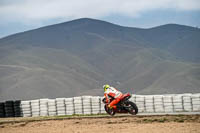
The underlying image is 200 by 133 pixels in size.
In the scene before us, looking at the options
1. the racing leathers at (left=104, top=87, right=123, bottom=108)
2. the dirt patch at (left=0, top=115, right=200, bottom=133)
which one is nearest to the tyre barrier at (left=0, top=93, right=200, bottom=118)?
the racing leathers at (left=104, top=87, right=123, bottom=108)

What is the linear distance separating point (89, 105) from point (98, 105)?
0.60 meters

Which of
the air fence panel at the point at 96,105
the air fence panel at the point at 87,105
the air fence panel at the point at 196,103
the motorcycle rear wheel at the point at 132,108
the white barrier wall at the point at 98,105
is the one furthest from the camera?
the air fence panel at the point at 87,105

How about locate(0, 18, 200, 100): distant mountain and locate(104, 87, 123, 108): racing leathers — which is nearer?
locate(104, 87, 123, 108): racing leathers

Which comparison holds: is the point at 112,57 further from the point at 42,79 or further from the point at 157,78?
the point at 42,79

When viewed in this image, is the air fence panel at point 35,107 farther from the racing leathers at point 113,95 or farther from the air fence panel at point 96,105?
the racing leathers at point 113,95

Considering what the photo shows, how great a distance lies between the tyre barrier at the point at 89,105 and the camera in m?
22.2

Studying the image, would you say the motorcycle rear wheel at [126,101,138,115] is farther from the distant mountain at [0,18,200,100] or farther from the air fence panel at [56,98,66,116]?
the distant mountain at [0,18,200,100]

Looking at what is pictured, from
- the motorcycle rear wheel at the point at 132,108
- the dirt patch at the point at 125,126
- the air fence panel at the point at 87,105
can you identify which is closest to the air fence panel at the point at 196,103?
the motorcycle rear wheel at the point at 132,108

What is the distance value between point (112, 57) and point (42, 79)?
6010cm

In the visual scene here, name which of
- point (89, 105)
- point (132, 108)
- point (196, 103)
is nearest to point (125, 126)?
point (132, 108)

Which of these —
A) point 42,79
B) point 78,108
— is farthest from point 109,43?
point 78,108

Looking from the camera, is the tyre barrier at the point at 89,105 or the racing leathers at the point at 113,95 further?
the tyre barrier at the point at 89,105

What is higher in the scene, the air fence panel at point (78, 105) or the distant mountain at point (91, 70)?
the distant mountain at point (91, 70)

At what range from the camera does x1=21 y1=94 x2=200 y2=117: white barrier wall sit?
874 inches
